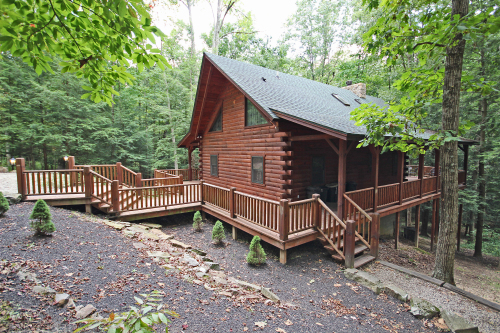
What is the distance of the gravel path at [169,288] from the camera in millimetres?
3307

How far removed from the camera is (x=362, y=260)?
20.9 feet

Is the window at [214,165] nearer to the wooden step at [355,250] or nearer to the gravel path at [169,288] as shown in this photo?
the gravel path at [169,288]

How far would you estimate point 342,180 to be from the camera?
6.80 meters

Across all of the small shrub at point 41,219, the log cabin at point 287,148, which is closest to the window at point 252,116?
the log cabin at point 287,148

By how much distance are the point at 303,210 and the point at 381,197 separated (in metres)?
4.10

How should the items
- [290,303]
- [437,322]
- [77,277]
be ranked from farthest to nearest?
[290,303] < [437,322] < [77,277]

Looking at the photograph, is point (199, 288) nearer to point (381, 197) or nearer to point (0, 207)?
point (0, 207)

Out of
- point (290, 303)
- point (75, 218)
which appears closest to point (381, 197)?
point (290, 303)

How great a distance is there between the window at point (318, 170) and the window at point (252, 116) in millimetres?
2616

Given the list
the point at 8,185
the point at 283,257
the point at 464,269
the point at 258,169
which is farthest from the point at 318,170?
the point at 8,185

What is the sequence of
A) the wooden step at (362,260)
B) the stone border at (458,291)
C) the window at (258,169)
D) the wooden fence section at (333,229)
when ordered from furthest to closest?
the window at (258,169) < the wooden fence section at (333,229) < the wooden step at (362,260) < the stone border at (458,291)

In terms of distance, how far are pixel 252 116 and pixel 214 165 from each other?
4053mm

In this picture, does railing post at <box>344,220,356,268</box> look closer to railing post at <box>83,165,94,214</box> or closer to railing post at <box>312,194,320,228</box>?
railing post at <box>312,194,320,228</box>

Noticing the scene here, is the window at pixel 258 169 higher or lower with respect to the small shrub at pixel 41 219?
higher
